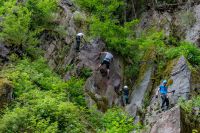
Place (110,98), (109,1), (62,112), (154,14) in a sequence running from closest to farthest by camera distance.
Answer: (62,112) → (110,98) → (109,1) → (154,14)

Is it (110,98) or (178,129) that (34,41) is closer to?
(110,98)

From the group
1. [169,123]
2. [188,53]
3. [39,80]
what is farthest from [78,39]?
[169,123]

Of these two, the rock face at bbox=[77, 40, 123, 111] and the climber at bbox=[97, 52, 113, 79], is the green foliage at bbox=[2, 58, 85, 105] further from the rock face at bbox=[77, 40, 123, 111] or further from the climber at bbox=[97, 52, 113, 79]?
the climber at bbox=[97, 52, 113, 79]

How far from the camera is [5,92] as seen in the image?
56.3 feet

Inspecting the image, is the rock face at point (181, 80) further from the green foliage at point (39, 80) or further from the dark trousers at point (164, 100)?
the green foliage at point (39, 80)

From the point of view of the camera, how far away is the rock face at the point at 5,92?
55.5ft

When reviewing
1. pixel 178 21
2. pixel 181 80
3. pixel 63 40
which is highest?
pixel 178 21

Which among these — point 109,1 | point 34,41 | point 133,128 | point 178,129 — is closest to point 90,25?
point 109,1

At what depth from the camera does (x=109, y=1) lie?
87.2 ft

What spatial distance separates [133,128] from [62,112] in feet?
11.9

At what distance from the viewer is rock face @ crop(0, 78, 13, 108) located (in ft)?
55.5

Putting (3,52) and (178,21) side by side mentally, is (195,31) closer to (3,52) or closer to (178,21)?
(178,21)

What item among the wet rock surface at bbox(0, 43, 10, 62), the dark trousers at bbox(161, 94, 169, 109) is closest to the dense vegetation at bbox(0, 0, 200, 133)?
the wet rock surface at bbox(0, 43, 10, 62)

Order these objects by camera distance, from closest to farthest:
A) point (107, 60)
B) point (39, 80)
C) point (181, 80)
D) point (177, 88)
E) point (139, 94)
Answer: point (177, 88) < point (181, 80) < point (39, 80) < point (139, 94) < point (107, 60)
